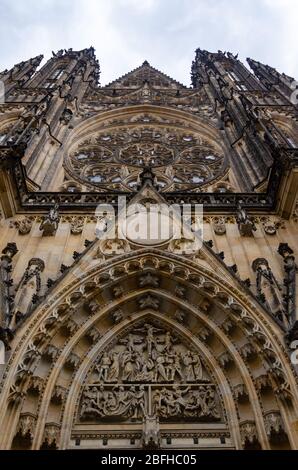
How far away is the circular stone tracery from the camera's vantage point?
14.1m

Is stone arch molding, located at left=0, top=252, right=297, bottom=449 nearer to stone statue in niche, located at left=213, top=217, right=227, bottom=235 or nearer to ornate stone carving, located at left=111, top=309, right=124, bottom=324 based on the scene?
ornate stone carving, located at left=111, top=309, right=124, bottom=324

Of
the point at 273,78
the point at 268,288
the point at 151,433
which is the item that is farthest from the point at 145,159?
the point at 151,433

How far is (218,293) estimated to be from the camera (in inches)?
324

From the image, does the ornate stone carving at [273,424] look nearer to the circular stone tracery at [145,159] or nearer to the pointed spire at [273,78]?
the circular stone tracery at [145,159]

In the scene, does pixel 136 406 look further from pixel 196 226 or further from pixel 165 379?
pixel 196 226

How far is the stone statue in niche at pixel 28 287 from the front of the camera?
25.3 ft

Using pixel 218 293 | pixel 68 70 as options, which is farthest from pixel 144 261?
pixel 68 70

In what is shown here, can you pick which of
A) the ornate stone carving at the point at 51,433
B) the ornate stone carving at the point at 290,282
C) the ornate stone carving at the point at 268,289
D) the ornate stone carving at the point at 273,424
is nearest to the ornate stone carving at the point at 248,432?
the ornate stone carving at the point at 273,424

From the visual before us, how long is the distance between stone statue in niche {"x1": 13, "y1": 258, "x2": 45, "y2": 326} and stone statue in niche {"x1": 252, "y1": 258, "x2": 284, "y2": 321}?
3.97 meters

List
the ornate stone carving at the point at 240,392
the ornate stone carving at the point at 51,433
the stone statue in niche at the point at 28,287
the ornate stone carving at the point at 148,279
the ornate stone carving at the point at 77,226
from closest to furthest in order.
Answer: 1. the ornate stone carving at the point at 51,433
2. the ornate stone carving at the point at 240,392
3. the stone statue in niche at the point at 28,287
4. the ornate stone carving at the point at 148,279
5. the ornate stone carving at the point at 77,226

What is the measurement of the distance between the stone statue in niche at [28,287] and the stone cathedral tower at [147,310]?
0.03 meters

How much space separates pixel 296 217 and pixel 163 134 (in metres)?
8.76

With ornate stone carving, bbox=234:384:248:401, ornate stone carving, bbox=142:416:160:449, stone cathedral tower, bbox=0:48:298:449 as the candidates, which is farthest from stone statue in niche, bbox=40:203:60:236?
ornate stone carving, bbox=234:384:248:401

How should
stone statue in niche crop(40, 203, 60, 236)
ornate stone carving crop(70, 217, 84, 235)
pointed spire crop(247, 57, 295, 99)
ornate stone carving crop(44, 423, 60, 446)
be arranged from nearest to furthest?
ornate stone carving crop(44, 423, 60, 446) → stone statue in niche crop(40, 203, 60, 236) → ornate stone carving crop(70, 217, 84, 235) → pointed spire crop(247, 57, 295, 99)
